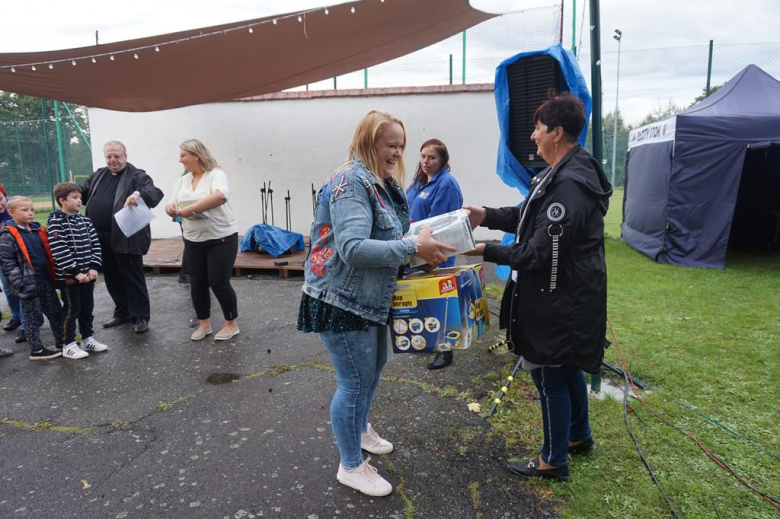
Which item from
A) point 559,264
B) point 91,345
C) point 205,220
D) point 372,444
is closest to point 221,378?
point 205,220

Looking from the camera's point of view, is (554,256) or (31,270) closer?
(554,256)

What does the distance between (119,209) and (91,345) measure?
1.26 metres

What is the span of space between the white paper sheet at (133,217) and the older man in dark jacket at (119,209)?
0.06 meters

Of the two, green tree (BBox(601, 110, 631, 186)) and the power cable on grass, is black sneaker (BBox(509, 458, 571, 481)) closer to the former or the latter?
the power cable on grass

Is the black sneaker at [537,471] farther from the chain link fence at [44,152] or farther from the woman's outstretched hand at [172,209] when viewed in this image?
the chain link fence at [44,152]

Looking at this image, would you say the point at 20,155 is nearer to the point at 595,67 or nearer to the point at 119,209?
the point at 119,209

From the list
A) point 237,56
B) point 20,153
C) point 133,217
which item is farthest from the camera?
point 20,153

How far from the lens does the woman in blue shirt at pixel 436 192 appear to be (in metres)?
3.54

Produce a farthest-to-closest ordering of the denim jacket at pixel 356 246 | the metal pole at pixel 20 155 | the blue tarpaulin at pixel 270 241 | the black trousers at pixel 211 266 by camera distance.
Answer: the metal pole at pixel 20 155, the blue tarpaulin at pixel 270 241, the black trousers at pixel 211 266, the denim jacket at pixel 356 246

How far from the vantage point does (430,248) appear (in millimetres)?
1889

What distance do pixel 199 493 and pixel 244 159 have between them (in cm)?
781

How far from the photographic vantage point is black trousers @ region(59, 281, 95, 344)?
3.95 meters

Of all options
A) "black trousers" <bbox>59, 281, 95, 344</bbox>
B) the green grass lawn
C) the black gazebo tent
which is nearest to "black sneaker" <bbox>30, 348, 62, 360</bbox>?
"black trousers" <bbox>59, 281, 95, 344</bbox>

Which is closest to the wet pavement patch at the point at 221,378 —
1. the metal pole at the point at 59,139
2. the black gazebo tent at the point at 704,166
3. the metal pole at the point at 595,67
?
the metal pole at the point at 595,67
